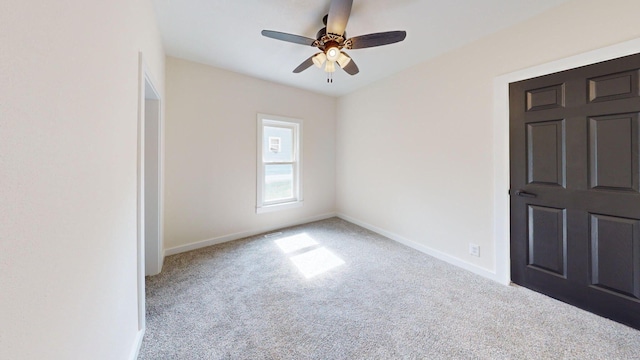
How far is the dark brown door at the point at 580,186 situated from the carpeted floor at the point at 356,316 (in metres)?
0.23

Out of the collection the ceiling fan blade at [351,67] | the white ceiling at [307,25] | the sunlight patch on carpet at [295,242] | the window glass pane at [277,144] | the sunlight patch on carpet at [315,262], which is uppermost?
the white ceiling at [307,25]

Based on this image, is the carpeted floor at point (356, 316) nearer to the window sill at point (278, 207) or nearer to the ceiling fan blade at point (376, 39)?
the window sill at point (278, 207)

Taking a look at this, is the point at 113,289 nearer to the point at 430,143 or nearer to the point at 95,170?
the point at 95,170

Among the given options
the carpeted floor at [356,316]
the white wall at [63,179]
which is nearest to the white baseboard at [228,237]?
the carpeted floor at [356,316]

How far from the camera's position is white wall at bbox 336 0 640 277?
6.04ft

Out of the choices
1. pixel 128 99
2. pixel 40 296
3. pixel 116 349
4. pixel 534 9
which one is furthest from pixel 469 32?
pixel 116 349

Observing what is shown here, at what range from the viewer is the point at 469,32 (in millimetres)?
2252

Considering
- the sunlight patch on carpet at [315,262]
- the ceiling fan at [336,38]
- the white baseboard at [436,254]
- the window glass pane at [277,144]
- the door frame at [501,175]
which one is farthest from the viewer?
the window glass pane at [277,144]

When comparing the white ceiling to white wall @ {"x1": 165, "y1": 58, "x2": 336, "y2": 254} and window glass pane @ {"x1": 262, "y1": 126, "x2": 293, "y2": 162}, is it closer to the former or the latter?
white wall @ {"x1": 165, "y1": 58, "x2": 336, "y2": 254}

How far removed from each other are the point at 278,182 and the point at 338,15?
272 cm

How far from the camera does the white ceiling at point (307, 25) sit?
1898mm

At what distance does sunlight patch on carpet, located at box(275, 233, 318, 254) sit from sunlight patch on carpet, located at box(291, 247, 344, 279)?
0.71 ft

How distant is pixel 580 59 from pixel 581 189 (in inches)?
41.5

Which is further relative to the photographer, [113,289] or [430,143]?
[430,143]
